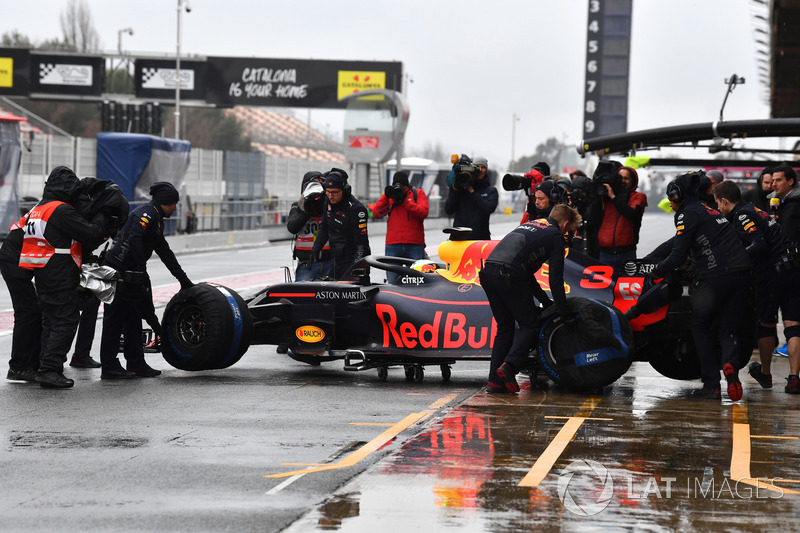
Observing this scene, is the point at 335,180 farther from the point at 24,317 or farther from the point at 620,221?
the point at 24,317

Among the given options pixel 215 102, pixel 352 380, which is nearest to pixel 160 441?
pixel 352 380

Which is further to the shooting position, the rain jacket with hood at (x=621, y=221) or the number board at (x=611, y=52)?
the number board at (x=611, y=52)

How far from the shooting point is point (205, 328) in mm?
10461

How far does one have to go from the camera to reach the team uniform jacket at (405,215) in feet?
44.0

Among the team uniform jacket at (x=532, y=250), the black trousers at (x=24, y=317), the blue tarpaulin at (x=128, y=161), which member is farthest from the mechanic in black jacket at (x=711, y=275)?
the blue tarpaulin at (x=128, y=161)

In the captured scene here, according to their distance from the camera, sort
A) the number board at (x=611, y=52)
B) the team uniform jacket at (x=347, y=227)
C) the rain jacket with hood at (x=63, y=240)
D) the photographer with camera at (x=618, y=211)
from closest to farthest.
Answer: the rain jacket with hood at (x=63, y=240) → the photographer with camera at (x=618, y=211) → the team uniform jacket at (x=347, y=227) → the number board at (x=611, y=52)

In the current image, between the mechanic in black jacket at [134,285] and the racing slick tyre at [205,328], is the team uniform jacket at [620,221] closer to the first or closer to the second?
the racing slick tyre at [205,328]

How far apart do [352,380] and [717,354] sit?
10.1ft

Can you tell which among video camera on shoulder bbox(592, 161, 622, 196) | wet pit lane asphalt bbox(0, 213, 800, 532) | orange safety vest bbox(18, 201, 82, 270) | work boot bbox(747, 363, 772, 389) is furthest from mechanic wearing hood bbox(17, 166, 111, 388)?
work boot bbox(747, 363, 772, 389)

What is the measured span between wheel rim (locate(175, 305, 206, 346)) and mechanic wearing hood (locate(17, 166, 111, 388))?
3.11 feet

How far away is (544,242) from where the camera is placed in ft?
31.4

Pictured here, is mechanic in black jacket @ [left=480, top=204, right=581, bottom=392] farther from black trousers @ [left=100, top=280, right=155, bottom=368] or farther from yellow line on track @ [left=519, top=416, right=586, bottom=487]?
black trousers @ [left=100, top=280, right=155, bottom=368]

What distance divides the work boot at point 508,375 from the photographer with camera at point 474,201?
11.2ft

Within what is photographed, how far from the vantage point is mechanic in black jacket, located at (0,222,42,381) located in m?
10.1
